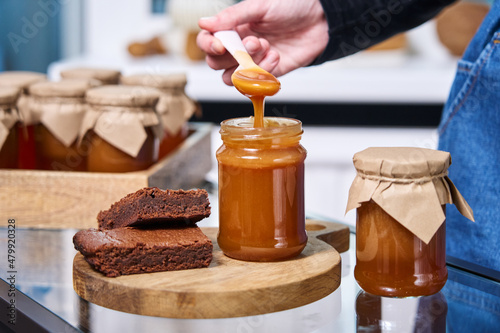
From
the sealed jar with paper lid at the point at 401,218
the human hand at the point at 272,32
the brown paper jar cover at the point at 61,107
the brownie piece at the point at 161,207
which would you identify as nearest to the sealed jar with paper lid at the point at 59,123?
the brown paper jar cover at the point at 61,107

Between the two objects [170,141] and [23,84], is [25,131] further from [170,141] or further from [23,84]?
[170,141]

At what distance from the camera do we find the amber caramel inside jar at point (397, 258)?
848mm

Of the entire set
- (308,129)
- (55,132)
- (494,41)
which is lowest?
(308,129)

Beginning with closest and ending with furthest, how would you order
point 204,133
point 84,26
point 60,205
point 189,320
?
point 189,320, point 60,205, point 204,133, point 84,26

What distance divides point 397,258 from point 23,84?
3.19 ft

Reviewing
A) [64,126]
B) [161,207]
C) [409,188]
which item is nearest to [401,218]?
[409,188]

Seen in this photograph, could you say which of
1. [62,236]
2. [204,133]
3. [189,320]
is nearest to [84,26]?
[204,133]

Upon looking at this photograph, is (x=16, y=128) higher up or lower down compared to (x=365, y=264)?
higher up

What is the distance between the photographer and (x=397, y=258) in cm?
85

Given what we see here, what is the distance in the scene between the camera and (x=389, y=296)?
Result: 864mm

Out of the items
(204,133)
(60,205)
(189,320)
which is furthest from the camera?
(204,133)

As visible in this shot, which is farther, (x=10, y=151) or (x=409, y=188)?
(x=10, y=151)

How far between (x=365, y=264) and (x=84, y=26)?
2658 millimetres

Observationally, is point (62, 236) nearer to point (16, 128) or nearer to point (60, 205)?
point (60, 205)
